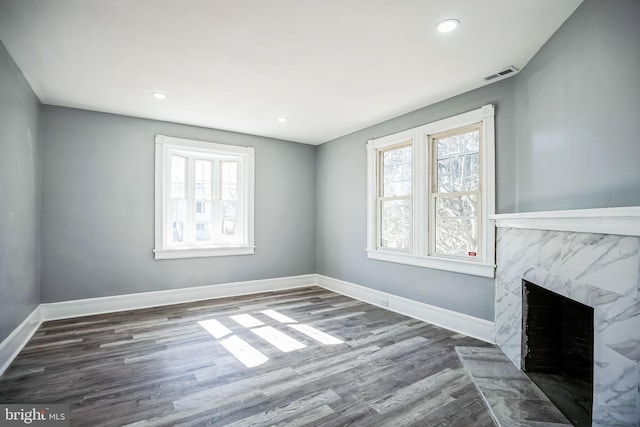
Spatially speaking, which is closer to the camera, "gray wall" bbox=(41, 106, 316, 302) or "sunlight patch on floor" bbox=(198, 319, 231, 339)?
"sunlight patch on floor" bbox=(198, 319, 231, 339)

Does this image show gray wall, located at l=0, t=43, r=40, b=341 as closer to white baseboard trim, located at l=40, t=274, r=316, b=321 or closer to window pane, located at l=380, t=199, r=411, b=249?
white baseboard trim, located at l=40, t=274, r=316, b=321

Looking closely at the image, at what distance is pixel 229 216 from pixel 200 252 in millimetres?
797

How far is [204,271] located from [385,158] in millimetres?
3322

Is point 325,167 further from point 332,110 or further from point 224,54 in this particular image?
point 224,54

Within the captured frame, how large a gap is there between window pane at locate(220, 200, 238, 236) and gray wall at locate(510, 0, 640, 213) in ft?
13.8

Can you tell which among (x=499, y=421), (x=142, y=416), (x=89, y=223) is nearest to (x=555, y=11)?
(x=499, y=421)

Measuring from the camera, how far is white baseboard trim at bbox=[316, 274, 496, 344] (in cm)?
341

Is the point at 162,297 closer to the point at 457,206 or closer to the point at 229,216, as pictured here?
the point at 229,216

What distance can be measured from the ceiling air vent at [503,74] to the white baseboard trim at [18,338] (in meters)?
5.07

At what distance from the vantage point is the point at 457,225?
12.5 feet

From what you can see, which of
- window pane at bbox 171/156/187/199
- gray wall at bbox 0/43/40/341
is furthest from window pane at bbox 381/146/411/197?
gray wall at bbox 0/43/40/341

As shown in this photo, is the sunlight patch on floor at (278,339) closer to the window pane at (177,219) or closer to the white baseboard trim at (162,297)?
the white baseboard trim at (162,297)

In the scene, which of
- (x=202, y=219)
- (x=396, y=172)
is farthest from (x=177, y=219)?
(x=396, y=172)

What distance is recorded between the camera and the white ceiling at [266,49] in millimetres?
2230
